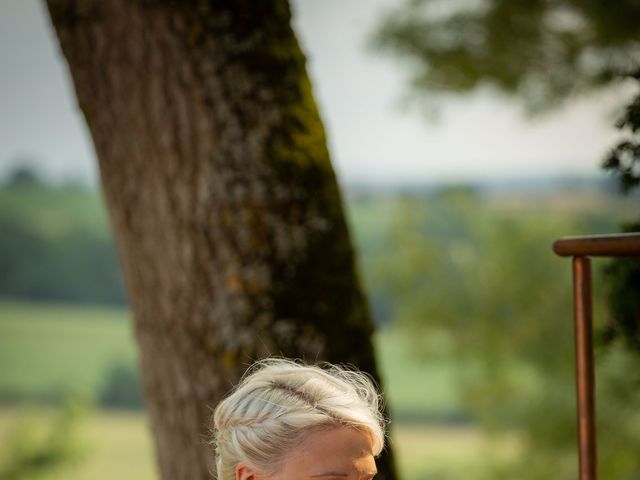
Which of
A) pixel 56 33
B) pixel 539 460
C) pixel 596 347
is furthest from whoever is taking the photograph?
pixel 539 460

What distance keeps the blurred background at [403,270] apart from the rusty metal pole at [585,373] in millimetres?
4176

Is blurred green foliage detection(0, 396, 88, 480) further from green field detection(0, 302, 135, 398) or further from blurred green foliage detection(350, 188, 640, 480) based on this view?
blurred green foliage detection(350, 188, 640, 480)

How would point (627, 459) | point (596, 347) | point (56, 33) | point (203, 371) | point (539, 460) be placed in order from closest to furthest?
point (596, 347)
point (203, 371)
point (56, 33)
point (627, 459)
point (539, 460)

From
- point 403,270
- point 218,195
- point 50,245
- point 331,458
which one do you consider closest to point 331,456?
point 331,458

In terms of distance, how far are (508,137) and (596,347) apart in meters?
4.58

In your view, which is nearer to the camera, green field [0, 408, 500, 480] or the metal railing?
the metal railing

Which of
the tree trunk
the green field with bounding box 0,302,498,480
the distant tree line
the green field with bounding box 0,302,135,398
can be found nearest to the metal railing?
the tree trunk

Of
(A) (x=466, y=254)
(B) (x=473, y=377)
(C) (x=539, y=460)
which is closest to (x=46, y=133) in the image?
(A) (x=466, y=254)

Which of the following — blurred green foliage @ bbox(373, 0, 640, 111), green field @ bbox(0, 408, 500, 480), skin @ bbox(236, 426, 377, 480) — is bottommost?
green field @ bbox(0, 408, 500, 480)

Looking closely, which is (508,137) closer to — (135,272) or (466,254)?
(466,254)

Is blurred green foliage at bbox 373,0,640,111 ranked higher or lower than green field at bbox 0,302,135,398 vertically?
higher

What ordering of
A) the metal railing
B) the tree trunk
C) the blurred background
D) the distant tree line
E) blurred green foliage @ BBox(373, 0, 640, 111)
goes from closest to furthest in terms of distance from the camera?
1. the metal railing
2. the tree trunk
3. blurred green foliage @ BBox(373, 0, 640, 111)
4. the blurred background
5. the distant tree line

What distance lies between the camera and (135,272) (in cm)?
185

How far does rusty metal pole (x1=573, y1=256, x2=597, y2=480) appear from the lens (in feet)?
4.55
